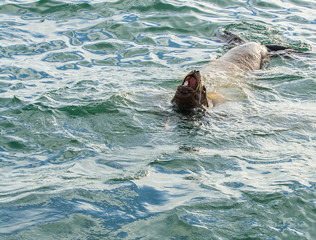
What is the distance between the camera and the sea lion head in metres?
7.10

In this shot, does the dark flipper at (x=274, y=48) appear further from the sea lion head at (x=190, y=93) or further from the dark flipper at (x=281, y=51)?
the sea lion head at (x=190, y=93)

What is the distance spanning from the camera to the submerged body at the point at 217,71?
7.14 m

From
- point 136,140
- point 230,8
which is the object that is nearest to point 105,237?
point 136,140

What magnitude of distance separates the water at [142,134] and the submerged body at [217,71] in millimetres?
223

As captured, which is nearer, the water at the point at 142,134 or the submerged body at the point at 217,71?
the water at the point at 142,134

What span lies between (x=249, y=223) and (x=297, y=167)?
1.38 meters

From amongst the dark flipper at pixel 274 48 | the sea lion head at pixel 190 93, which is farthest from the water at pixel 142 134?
the dark flipper at pixel 274 48

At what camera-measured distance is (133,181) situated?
4.77 meters

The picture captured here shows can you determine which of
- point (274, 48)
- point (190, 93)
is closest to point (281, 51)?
point (274, 48)

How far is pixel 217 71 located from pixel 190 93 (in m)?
2.01

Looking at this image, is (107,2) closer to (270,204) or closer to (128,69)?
(128,69)

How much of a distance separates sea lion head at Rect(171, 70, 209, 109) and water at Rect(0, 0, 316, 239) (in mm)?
180

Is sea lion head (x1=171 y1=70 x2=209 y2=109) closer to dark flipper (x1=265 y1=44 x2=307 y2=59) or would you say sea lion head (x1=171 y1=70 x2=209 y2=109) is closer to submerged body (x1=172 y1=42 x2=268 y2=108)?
submerged body (x1=172 y1=42 x2=268 y2=108)

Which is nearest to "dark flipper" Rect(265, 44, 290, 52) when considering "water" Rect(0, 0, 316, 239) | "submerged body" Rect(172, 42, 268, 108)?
"submerged body" Rect(172, 42, 268, 108)
